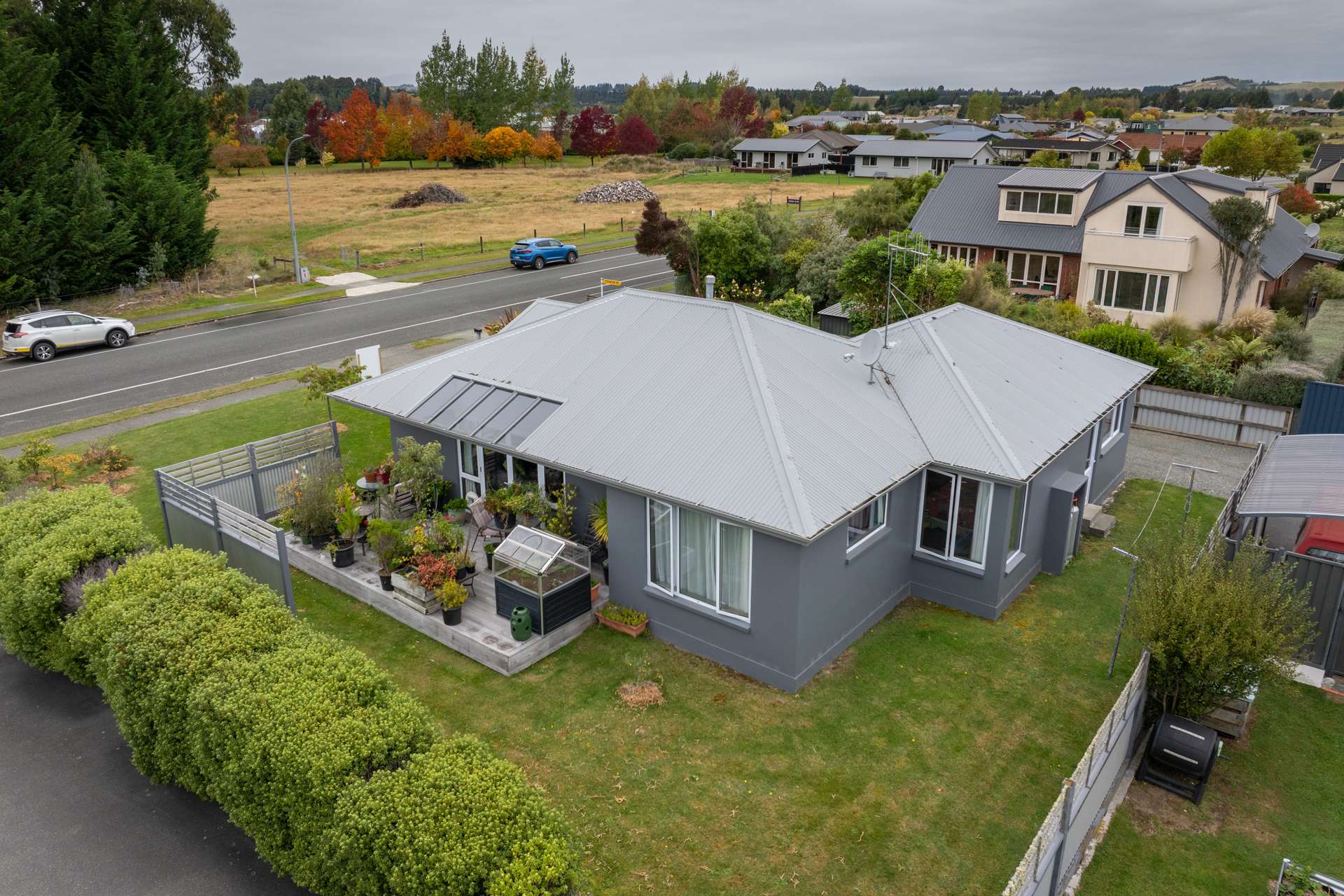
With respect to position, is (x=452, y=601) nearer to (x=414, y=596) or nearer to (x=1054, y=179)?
(x=414, y=596)

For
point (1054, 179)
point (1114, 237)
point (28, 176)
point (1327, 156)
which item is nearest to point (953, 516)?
point (1114, 237)

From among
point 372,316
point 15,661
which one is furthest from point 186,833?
point 372,316

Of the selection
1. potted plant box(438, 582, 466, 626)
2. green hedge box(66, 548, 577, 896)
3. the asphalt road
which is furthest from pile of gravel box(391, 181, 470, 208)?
green hedge box(66, 548, 577, 896)

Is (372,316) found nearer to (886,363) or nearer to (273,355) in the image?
(273,355)

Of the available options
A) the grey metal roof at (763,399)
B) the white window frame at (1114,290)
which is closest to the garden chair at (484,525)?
the grey metal roof at (763,399)

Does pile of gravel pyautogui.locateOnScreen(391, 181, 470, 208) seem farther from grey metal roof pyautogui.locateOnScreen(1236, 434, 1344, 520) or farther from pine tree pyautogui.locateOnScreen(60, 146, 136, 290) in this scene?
grey metal roof pyautogui.locateOnScreen(1236, 434, 1344, 520)

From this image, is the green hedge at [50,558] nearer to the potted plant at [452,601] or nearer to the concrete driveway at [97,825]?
the concrete driveway at [97,825]
